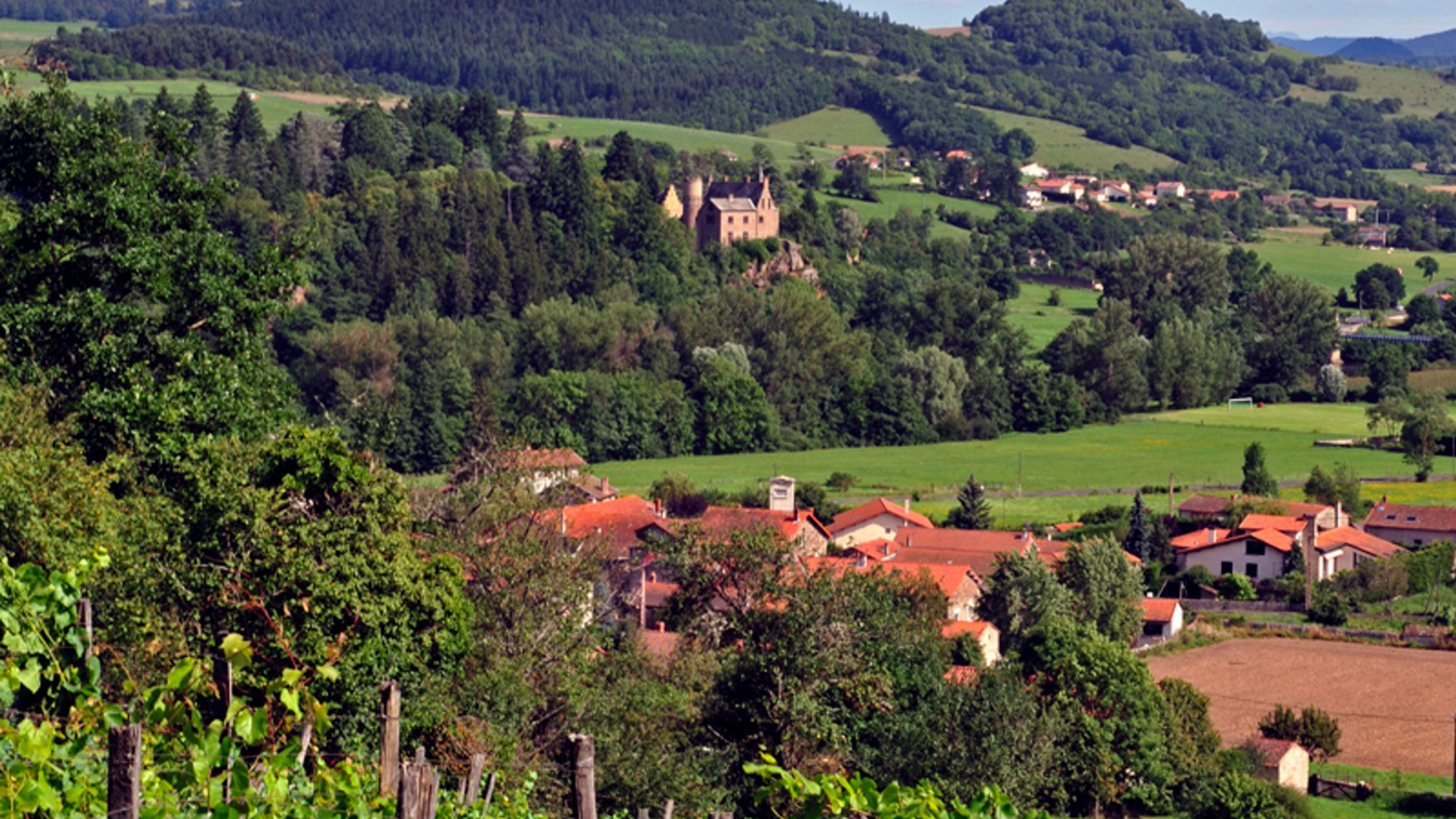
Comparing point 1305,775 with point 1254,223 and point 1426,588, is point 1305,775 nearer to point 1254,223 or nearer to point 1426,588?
point 1426,588

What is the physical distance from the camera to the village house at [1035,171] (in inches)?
6059

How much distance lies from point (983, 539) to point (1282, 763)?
19.6 metres

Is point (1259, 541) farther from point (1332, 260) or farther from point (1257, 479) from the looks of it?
point (1332, 260)

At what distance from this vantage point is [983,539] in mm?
49844

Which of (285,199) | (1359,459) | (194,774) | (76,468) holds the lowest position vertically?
(1359,459)

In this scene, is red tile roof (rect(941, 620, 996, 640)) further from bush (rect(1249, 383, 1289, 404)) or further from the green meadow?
bush (rect(1249, 383, 1289, 404))

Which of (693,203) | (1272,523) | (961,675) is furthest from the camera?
(693,203)

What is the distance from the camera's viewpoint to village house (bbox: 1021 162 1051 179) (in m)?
154

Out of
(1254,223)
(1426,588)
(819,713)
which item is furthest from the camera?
(1254,223)

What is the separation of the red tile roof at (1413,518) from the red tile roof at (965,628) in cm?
2130

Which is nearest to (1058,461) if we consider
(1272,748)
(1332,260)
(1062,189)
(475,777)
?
(1272,748)

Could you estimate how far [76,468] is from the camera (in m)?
15.4

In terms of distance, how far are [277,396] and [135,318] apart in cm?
176

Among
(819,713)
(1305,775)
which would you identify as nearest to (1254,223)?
(1305,775)
